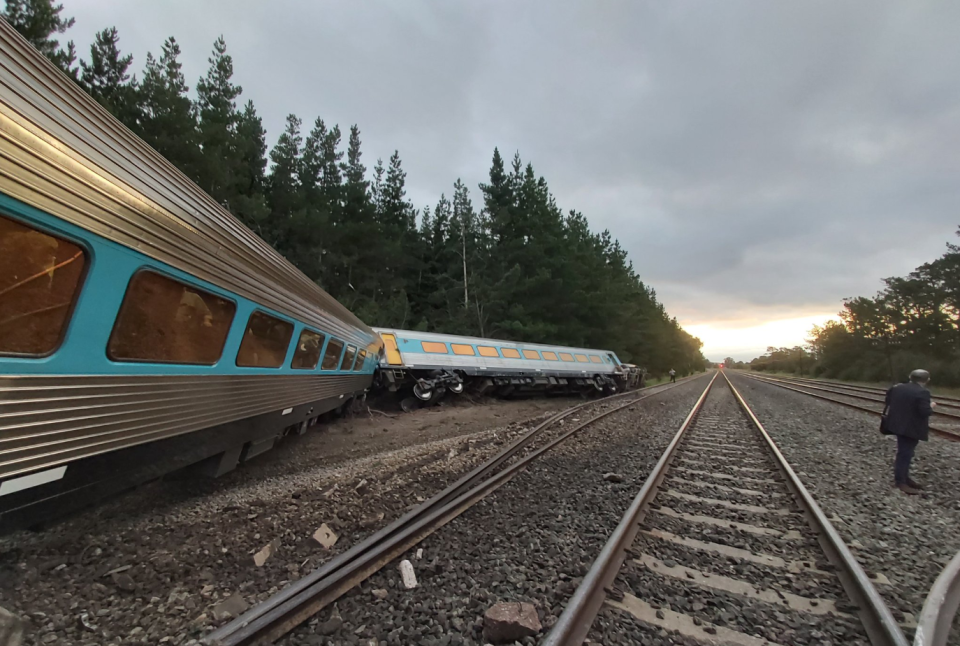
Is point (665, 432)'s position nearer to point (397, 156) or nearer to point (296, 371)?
point (296, 371)

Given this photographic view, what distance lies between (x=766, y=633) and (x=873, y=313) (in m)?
55.6

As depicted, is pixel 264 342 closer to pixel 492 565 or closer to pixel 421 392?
pixel 492 565

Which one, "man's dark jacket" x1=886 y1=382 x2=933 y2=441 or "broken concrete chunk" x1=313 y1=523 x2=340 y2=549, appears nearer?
"broken concrete chunk" x1=313 y1=523 x2=340 y2=549

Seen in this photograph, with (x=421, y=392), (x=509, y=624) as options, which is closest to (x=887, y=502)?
(x=509, y=624)

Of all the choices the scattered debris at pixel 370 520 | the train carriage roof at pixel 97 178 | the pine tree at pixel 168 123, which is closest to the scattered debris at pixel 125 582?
the scattered debris at pixel 370 520

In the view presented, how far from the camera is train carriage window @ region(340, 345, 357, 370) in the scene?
8633 millimetres

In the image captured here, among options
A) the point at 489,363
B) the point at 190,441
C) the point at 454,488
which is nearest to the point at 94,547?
the point at 190,441

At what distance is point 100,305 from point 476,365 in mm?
12125

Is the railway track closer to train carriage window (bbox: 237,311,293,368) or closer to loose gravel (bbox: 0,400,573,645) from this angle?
loose gravel (bbox: 0,400,573,645)

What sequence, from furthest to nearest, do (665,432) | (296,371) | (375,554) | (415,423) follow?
1. (415,423)
2. (665,432)
3. (296,371)
4. (375,554)

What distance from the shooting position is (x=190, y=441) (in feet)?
12.9

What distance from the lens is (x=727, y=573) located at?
332cm

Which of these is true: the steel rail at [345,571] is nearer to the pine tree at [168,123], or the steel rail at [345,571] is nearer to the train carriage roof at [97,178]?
the train carriage roof at [97,178]

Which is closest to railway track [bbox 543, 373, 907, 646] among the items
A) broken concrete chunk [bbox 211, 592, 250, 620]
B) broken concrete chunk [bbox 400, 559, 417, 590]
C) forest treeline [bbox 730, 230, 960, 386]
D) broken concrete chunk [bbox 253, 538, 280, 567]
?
broken concrete chunk [bbox 400, 559, 417, 590]
